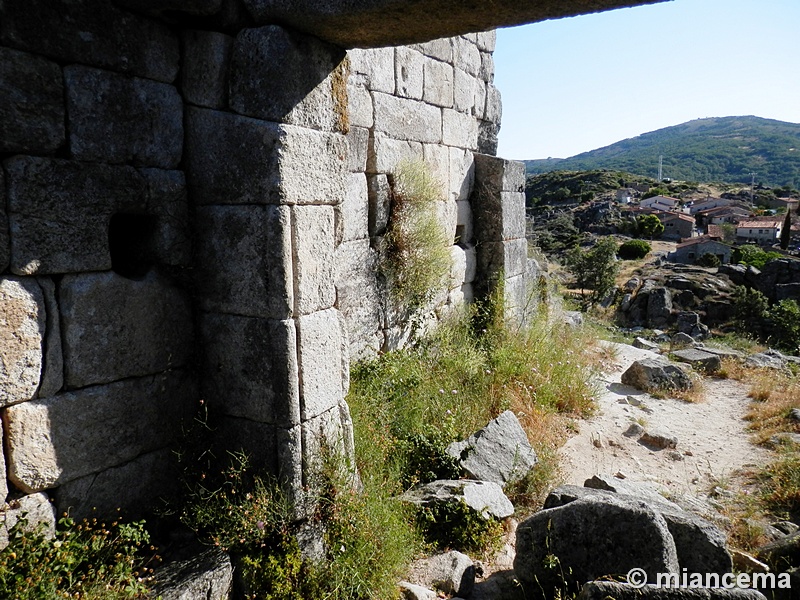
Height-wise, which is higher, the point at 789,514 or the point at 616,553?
the point at 616,553

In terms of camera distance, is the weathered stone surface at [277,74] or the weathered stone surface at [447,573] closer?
the weathered stone surface at [277,74]

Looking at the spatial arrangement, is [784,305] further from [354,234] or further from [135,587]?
[135,587]

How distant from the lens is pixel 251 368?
9.88ft

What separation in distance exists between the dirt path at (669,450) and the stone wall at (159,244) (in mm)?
2807

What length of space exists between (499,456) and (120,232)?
9.79 ft

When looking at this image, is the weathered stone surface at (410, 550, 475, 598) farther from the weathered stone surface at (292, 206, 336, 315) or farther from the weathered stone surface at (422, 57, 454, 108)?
the weathered stone surface at (422, 57, 454, 108)

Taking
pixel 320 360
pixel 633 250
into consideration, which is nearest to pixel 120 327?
pixel 320 360

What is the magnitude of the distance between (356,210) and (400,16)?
7.17ft

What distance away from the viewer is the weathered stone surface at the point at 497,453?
4.11 meters

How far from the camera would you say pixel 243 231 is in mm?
2953

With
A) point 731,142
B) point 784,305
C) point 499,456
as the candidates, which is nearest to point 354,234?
point 499,456

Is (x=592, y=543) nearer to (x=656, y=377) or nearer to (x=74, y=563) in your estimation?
(x=74, y=563)

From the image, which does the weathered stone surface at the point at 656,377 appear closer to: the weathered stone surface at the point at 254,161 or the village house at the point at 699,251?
the weathered stone surface at the point at 254,161

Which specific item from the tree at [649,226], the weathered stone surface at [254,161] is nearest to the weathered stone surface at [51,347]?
the weathered stone surface at [254,161]
